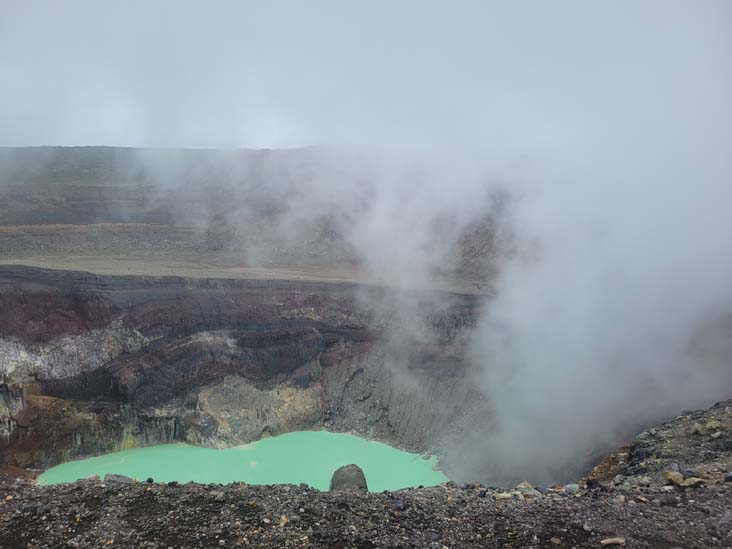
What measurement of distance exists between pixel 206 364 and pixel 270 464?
21.9 feet

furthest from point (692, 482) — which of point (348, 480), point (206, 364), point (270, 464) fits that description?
point (206, 364)

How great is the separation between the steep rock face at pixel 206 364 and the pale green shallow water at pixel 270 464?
0.83 m

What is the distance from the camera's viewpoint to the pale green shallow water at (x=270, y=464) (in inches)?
776

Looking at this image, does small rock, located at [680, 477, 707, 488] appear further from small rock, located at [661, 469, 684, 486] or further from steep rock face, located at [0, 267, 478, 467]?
steep rock face, located at [0, 267, 478, 467]

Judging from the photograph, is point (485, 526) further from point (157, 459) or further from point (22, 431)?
point (22, 431)

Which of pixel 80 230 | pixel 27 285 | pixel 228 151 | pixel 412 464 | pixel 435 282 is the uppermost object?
pixel 228 151

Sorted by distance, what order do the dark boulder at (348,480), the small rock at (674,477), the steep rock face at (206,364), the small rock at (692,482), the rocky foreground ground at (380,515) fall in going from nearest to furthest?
the rocky foreground ground at (380,515) → the small rock at (692,482) → the small rock at (674,477) → the dark boulder at (348,480) → the steep rock face at (206,364)

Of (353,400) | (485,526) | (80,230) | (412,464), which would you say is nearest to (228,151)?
(80,230)

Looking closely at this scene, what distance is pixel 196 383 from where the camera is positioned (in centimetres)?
2488

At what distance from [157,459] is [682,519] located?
20467mm

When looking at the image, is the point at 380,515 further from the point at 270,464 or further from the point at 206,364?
the point at 206,364

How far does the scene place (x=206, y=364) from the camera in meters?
25.4

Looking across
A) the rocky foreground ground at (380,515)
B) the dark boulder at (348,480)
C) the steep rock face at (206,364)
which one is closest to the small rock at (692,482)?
the rocky foreground ground at (380,515)

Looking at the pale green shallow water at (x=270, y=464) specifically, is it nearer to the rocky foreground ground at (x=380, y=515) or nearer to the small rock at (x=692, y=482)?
the rocky foreground ground at (x=380, y=515)
